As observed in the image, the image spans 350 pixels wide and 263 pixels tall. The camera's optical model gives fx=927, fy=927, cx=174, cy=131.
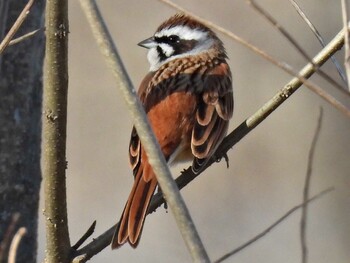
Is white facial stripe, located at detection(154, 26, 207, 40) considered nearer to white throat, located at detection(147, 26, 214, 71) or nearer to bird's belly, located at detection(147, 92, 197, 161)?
white throat, located at detection(147, 26, 214, 71)

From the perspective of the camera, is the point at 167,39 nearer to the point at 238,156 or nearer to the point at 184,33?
the point at 184,33

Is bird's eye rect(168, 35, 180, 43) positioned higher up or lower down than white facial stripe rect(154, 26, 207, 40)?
lower down

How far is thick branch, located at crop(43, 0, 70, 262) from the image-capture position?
2.73 meters

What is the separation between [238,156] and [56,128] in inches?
278

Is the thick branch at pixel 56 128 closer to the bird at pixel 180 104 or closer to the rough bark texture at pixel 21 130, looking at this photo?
the bird at pixel 180 104

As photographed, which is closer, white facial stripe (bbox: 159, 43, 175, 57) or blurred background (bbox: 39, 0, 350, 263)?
white facial stripe (bbox: 159, 43, 175, 57)

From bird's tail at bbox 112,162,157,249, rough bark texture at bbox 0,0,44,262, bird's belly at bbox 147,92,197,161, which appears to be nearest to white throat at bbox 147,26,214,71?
bird's belly at bbox 147,92,197,161

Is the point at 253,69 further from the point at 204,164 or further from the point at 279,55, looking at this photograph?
the point at 204,164

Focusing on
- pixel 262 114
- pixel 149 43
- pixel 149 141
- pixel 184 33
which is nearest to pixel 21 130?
pixel 262 114

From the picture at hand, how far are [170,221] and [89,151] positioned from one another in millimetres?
1388

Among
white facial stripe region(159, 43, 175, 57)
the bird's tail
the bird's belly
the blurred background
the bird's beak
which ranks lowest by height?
the bird's tail

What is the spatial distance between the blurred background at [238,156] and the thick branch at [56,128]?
17.3ft

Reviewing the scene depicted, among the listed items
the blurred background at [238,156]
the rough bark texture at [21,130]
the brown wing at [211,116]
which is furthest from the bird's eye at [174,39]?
the blurred background at [238,156]

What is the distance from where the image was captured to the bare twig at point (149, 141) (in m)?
2.04
